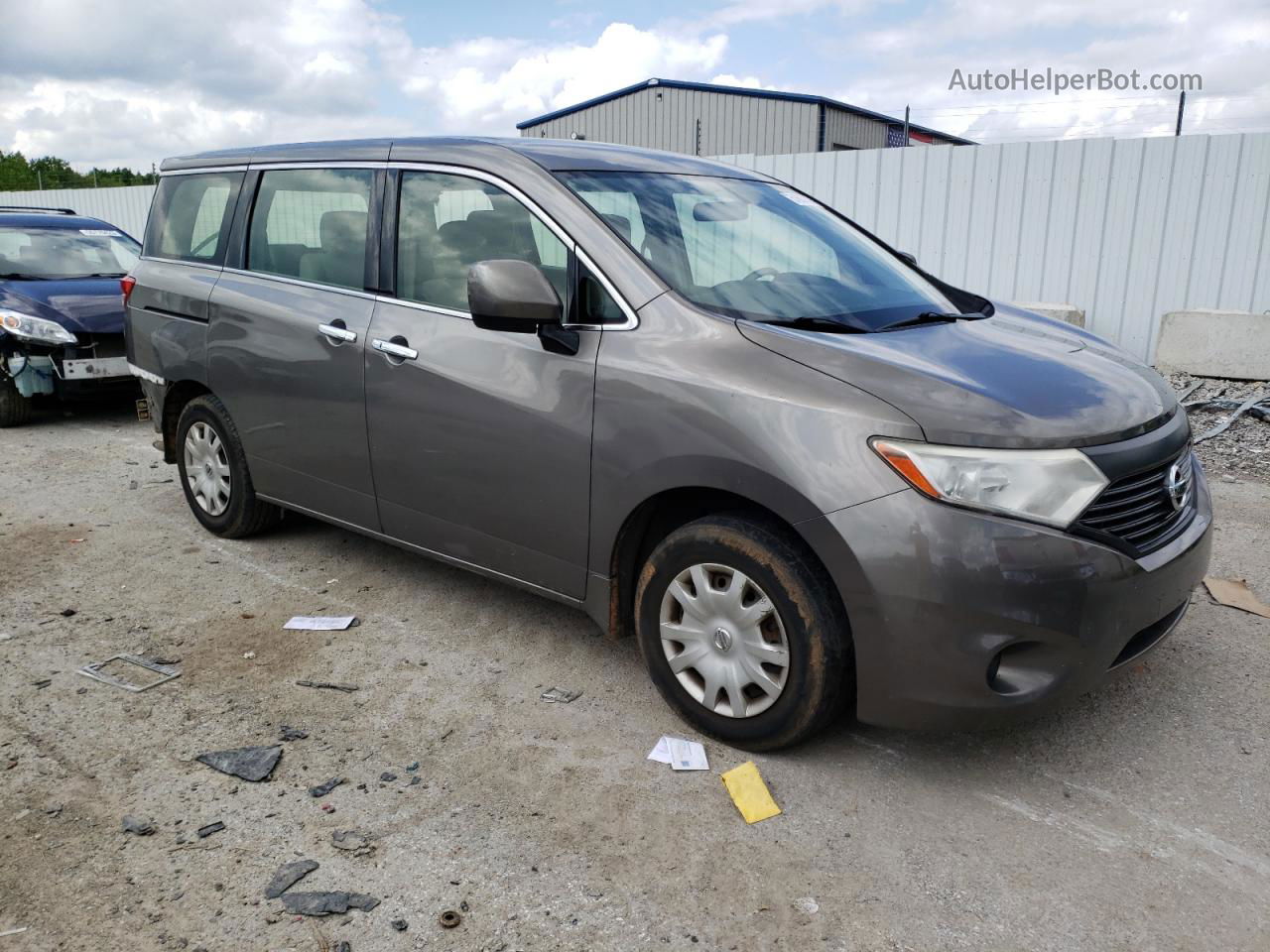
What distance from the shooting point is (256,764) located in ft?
10.4

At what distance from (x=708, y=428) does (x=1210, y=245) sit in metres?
8.25

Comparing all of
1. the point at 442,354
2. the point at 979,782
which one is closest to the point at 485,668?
the point at 442,354

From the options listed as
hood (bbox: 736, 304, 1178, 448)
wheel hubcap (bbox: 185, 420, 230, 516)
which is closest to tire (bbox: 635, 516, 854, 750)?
hood (bbox: 736, 304, 1178, 448)

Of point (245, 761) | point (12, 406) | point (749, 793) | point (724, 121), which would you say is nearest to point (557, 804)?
point (749, 793)

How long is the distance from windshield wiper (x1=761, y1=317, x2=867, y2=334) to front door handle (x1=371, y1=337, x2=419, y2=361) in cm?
142

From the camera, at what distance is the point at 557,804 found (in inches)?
116

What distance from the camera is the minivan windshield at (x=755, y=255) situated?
337 centimetres

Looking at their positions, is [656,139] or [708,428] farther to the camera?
[656,139]

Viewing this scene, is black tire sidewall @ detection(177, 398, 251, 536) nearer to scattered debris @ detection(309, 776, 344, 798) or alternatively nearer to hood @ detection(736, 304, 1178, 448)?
scattered debris @ detection(309, 776, 344, 798)

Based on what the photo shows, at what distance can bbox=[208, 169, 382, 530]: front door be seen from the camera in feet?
13.6

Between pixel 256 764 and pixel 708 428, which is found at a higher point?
pixel 708 428

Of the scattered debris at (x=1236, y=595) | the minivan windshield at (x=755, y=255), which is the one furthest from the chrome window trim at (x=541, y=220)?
the scattered debris at (x=1236, y=595)

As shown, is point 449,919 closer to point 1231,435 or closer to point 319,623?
point 319,623

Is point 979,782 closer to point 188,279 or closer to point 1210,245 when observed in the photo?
point 188,279
